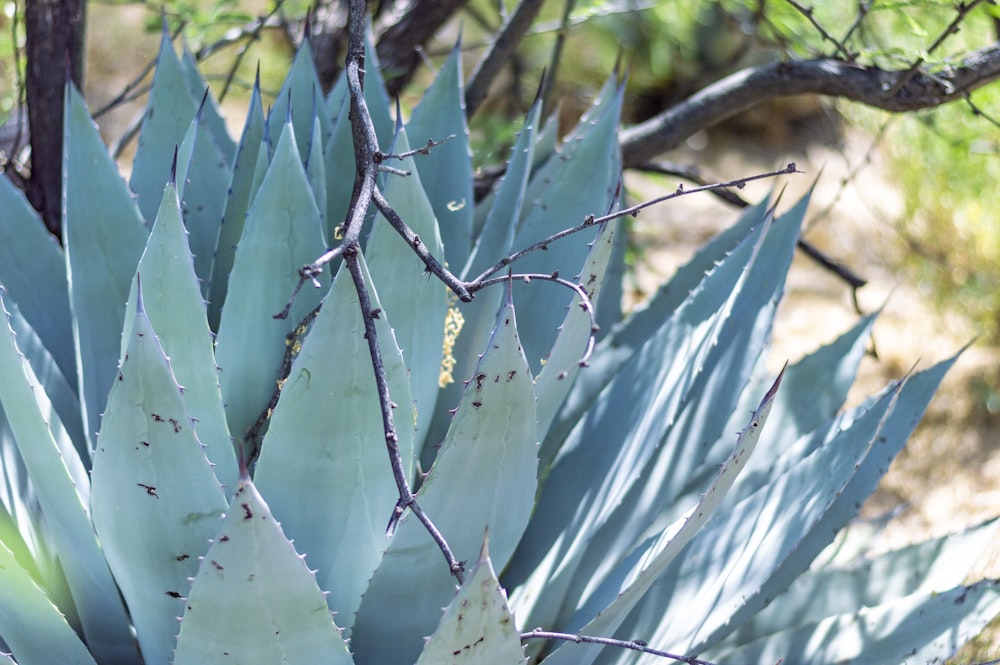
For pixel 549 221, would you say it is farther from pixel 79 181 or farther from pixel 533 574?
pixel 79 181

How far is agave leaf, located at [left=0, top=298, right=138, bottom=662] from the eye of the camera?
103 centimetres

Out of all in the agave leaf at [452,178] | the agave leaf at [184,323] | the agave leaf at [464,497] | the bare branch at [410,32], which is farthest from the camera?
the bare branch at [410,32]

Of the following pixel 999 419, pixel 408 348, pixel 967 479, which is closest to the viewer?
pixel 408 348

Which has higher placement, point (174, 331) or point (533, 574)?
point (174, 331)

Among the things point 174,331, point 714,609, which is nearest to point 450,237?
point 174,331

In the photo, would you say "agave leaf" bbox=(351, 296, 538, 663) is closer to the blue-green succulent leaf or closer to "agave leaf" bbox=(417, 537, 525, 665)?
"agave leaf" bbox=(417, 537, 525, 665)

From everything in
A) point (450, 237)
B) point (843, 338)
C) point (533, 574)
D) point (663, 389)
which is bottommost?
point (533, 574)

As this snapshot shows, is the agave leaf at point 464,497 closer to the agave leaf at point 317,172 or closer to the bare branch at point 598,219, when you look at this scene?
A: the bare branch at point 598,219

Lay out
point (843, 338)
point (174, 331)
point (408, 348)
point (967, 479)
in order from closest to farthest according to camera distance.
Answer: point (174, 331) → point (408, 348) → point (843, 338) → point (967, 479)

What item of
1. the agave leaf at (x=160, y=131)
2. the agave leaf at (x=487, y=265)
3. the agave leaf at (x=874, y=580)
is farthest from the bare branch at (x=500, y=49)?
the agave leaf at (x=874, y=580)

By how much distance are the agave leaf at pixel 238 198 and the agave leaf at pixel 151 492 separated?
349 millimetres

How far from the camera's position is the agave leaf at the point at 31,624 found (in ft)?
3.22

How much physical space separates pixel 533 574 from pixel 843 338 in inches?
24.3

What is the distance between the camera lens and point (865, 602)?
4.72ft
